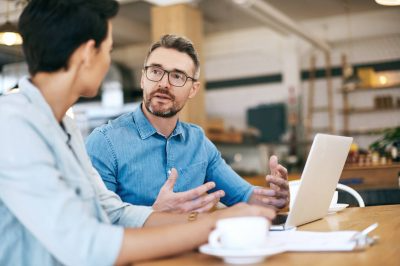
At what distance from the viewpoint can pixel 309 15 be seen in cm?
1062

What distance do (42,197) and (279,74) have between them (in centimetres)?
1088

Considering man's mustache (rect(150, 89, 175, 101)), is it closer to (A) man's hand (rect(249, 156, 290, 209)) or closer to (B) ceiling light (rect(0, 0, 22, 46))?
(A) man's hand (rect(249, 156, 290, 209))

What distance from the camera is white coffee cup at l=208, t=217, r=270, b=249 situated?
3.80 ft

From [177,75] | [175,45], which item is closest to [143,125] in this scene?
[177,75]

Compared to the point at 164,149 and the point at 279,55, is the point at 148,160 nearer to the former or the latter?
the point at 164,149

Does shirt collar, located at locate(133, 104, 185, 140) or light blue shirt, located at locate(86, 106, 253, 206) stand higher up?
shirt collar, located at locate(133, 104, 185, 140)

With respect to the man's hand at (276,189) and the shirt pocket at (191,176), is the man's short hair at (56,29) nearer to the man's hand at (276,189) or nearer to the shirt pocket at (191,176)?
the man's hand at (276,189)

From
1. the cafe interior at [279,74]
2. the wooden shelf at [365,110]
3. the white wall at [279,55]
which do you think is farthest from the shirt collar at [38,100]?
the white wall at [279,55]

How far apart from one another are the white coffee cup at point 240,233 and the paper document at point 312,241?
0.07 metres

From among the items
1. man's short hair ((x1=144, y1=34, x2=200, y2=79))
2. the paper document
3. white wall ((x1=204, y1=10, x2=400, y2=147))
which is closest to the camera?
the paper document

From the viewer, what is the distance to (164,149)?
2.38 metres

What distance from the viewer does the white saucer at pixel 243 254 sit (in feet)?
3.71

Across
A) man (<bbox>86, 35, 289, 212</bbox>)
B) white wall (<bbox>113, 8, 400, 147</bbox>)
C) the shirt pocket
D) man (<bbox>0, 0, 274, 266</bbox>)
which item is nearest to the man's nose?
man (<bbox>86, 35, 289, 212</bbox>)

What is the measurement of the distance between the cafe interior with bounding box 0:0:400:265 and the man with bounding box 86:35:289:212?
562 centimetres
